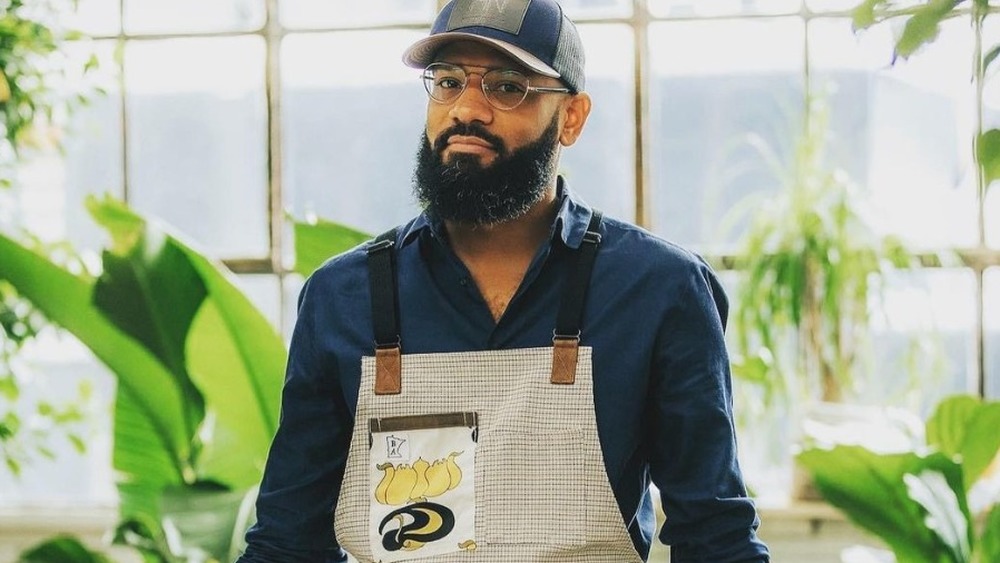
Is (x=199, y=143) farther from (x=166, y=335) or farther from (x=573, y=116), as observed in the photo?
(x=573, y=116)

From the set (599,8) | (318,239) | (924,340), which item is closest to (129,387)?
(318,239)

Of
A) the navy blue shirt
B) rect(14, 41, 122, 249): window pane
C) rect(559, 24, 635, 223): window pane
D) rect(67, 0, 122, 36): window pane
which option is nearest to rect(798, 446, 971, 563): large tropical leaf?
the navy blue shirt

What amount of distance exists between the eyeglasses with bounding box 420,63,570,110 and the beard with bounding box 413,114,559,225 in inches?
1.6

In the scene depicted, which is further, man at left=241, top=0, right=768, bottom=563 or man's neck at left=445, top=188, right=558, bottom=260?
man's neck at left=445, top=188, right=558, bottom=260

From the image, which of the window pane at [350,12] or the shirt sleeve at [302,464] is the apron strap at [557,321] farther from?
the window pane at [350,12]

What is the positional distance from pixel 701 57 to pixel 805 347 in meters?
0.71

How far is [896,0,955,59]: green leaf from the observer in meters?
0.69

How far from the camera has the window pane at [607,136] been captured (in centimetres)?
295

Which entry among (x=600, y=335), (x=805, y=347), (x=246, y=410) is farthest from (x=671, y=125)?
(x=600, y=335)

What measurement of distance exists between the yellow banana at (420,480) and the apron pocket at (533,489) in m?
0.06

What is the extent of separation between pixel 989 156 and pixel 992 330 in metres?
2.39

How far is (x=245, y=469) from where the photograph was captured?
7.75 ft

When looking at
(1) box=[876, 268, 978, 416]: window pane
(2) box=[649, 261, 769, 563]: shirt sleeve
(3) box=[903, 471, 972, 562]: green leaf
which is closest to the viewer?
(2) box=[649, 261, 769, 563]: shirt sleeve

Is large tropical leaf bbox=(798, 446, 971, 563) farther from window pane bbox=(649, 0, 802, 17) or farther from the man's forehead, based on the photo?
window pane bbox=(649, 0, 802, 17)
